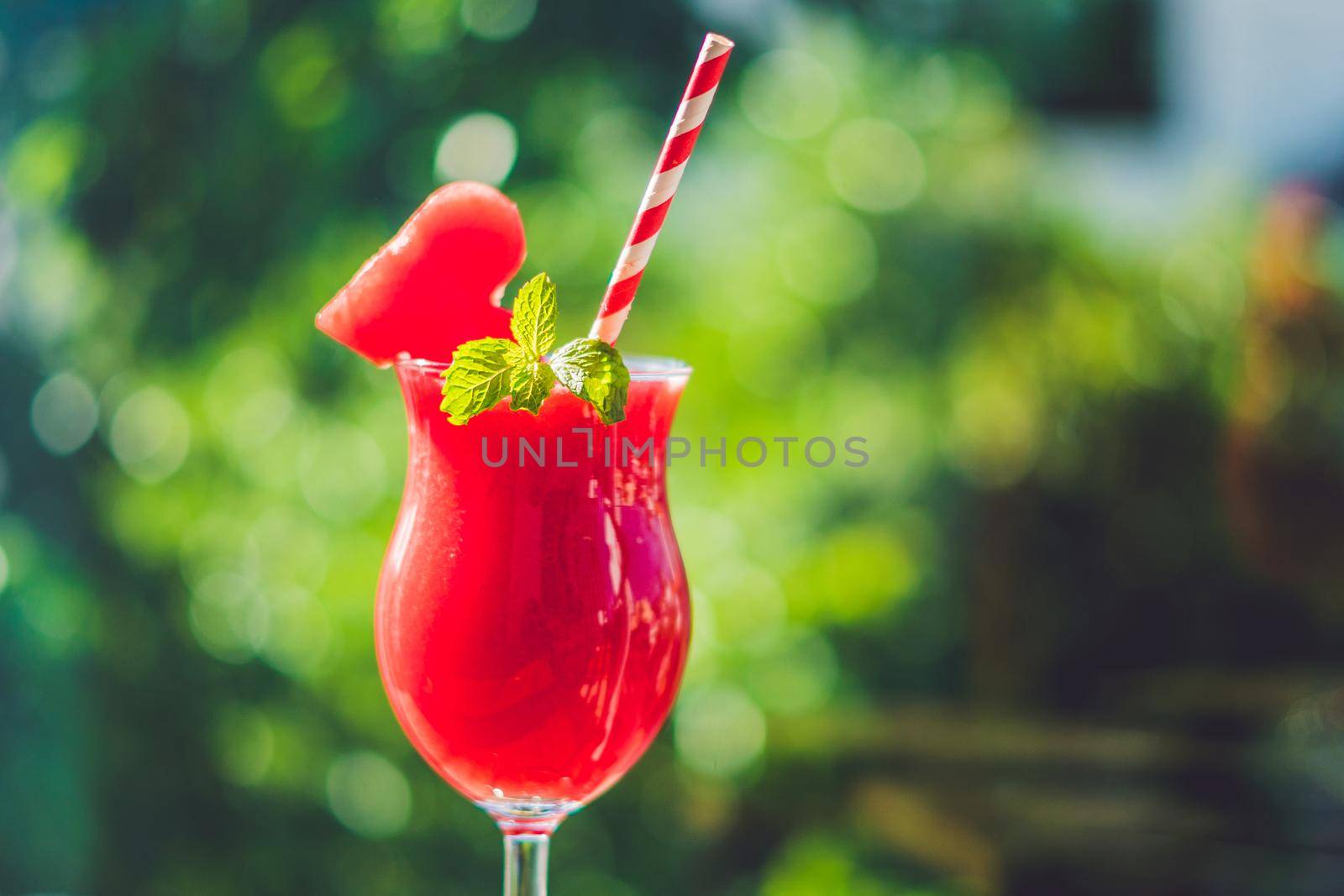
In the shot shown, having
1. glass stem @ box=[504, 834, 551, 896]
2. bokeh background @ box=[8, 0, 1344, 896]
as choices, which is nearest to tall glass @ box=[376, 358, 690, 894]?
glass stem @ box=[504, 834, 551, 896]

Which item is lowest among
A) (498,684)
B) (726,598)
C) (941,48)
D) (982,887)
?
(982,887)

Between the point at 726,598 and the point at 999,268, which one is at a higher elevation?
the point at 999,268

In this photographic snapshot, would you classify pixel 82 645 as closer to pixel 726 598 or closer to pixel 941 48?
pixel 726 598

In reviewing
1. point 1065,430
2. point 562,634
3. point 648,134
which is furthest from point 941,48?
point 562,634

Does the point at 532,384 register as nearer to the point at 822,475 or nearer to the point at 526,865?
the point at 526,865

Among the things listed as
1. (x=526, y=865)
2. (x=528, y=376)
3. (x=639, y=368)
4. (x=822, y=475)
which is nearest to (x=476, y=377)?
(x=528, y=376)

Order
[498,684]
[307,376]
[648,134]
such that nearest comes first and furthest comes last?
1. [498,684]
2. [648,134]
3. [307,376]
